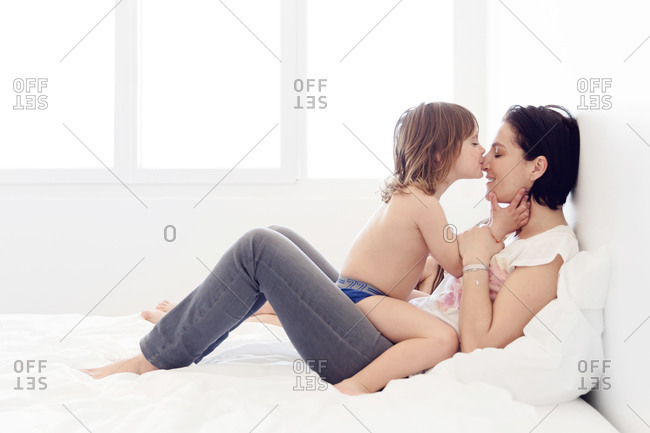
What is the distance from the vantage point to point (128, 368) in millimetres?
1280

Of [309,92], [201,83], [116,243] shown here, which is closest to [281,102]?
[309,92]

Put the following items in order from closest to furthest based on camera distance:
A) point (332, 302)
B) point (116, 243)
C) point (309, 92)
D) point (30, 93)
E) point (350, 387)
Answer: point (350, 387) < point (332, 302) < point (116, 243) < point (309, 92) < point (30, 93)

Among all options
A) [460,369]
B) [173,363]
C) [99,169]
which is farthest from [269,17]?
[460,369]

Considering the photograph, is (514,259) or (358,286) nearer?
(514,259)

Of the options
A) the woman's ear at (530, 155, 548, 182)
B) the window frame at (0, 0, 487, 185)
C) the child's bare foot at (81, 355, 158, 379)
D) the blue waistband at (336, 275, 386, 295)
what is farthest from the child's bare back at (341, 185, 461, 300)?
the window frame at (0, 0, 487, 185)

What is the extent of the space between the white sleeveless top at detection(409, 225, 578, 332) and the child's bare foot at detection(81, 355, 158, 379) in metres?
0.63

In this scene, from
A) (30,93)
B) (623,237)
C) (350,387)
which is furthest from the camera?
(30,93)

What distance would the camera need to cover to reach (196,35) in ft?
8.56

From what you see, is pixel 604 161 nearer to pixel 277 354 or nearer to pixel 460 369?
pixel 460 369

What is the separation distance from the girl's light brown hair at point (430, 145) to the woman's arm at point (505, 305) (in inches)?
11.8

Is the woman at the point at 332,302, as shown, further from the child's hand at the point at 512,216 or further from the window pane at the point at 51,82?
the window pane at the point at 51,82

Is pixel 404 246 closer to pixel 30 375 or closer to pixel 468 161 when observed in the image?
pixel 468 161

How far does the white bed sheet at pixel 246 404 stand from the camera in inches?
37.5

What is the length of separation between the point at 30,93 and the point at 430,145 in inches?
81.0
